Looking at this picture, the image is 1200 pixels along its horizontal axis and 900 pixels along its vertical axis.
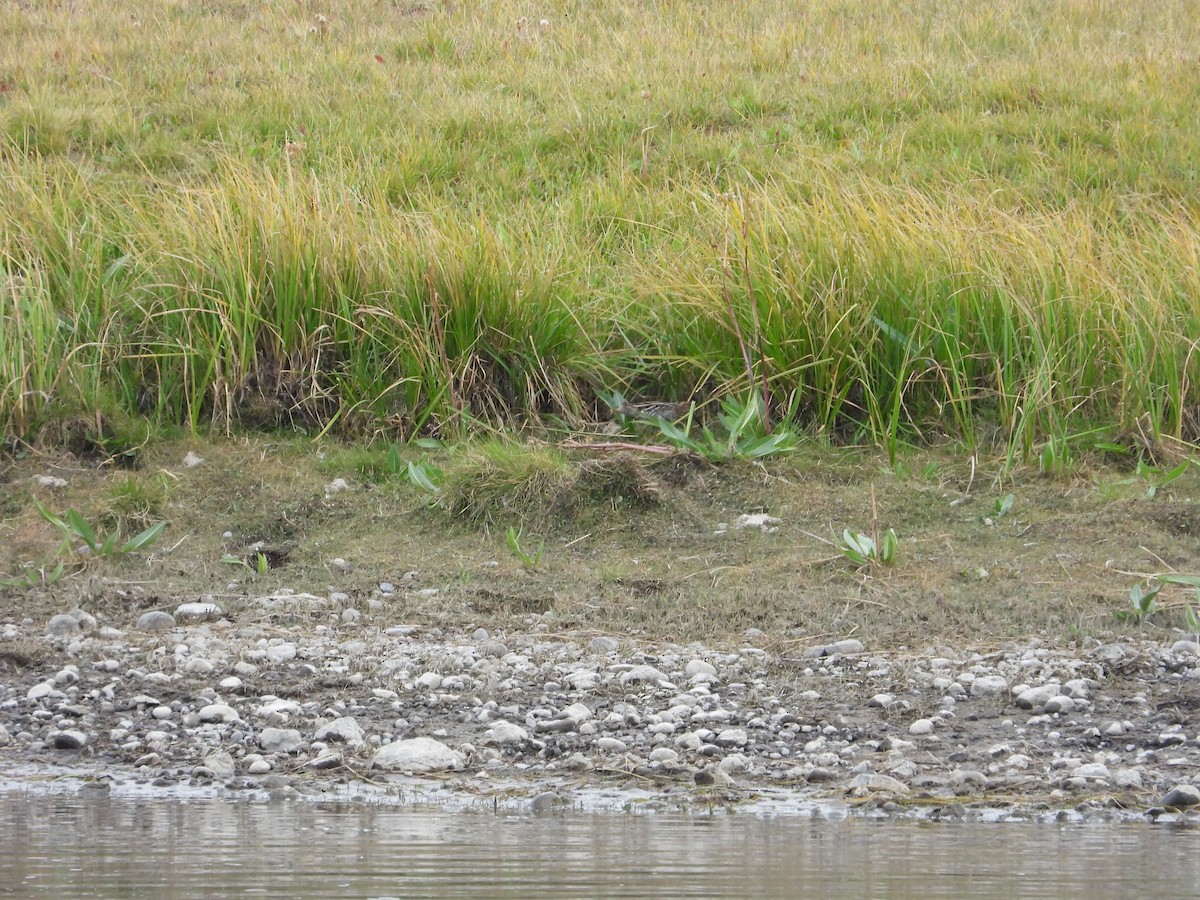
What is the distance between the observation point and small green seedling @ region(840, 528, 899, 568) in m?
4.23

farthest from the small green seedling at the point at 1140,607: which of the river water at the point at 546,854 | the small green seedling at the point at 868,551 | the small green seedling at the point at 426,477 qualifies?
the small green seedling at the point at 426,477

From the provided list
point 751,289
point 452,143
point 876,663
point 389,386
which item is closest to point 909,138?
point 452,143

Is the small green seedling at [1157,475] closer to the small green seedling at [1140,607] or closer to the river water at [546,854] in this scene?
the small green seedling at [1140,607]

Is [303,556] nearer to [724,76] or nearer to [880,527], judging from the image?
[880,527]

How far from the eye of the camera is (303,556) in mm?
4594

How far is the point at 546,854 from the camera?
2.03 m

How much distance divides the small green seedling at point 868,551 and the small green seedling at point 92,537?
233 cm

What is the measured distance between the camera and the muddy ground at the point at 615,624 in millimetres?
2709

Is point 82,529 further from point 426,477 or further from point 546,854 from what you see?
point 546,854

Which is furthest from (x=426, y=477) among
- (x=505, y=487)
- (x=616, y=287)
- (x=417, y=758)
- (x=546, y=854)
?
(x=546, y=854)

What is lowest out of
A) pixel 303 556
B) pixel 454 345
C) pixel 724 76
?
pixel 303 556

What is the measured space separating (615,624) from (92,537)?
1889mm

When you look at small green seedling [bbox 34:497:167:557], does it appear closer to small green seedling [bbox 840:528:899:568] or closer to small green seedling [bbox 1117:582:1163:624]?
small green seedling [bbox 840:528:899:568]

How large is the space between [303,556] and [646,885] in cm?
299
